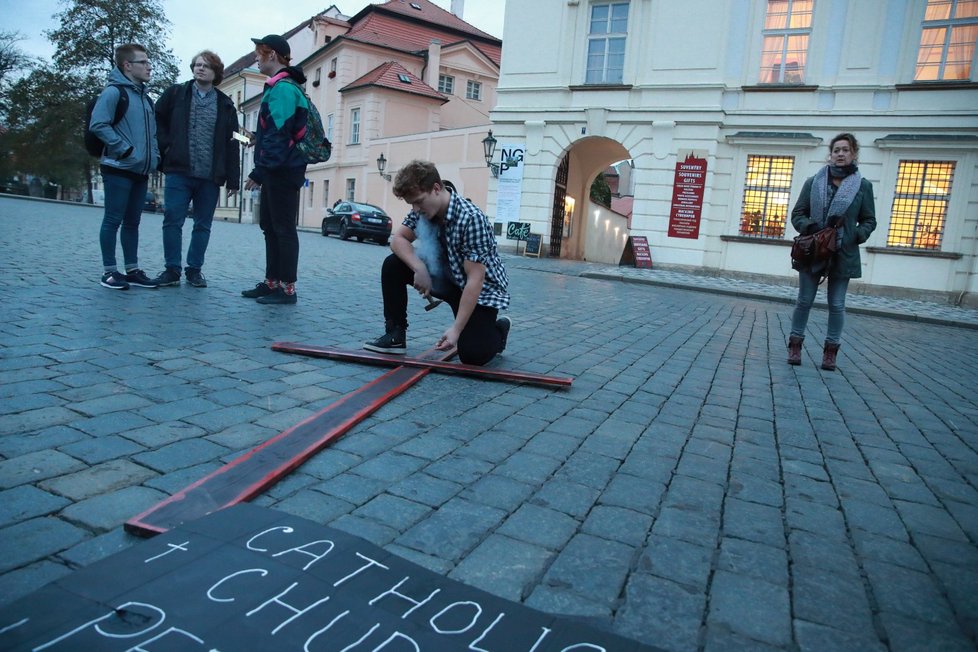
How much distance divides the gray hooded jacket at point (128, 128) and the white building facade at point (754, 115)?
15.0 meters

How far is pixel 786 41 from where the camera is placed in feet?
55.6

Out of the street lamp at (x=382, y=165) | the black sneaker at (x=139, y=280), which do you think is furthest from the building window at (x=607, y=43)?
the black sneaker at (x=139, y=280)

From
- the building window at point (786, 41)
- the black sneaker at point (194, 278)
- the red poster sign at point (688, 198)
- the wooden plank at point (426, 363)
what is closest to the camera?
the wooden plank at point (426, 363)

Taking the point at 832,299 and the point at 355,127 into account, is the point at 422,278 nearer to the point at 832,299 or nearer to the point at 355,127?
the point at 832,299

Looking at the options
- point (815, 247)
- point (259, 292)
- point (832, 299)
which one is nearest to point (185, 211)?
point (259, 292)

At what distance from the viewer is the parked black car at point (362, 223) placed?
22.7 m

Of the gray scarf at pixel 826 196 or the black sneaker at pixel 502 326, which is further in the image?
the gray scarf at pixel 826 196

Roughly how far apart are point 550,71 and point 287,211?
15.9m

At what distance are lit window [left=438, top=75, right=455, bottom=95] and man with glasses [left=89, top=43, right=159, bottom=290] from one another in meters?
31.9

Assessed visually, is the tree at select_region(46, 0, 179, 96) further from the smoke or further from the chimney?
the smoke

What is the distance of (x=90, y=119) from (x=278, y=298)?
221cm

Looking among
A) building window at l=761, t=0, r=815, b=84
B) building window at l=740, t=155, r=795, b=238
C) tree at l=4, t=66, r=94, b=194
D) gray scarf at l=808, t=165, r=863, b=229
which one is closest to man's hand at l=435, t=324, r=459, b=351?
gray scarf at l=808, t=165, r=863, b=229

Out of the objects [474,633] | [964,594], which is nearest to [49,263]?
[474,633]

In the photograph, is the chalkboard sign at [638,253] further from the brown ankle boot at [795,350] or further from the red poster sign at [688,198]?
the brown ankle boot at [795,350]
